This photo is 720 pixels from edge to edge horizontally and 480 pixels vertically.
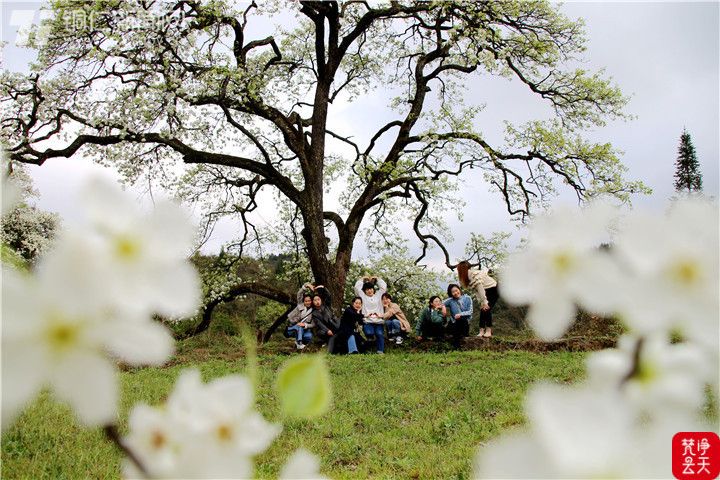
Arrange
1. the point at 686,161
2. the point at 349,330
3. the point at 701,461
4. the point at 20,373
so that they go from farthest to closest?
the point at 686,161 → the point at 349,330 → the point at 701,461 → the point at 20,373

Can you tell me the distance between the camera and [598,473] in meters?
0.23

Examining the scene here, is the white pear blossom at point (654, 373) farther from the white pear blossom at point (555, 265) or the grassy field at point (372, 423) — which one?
the grassy field at point (372, 423)

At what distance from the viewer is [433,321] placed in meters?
10.1

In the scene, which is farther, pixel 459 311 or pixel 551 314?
pixel 459 311

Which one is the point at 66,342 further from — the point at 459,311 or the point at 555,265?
the point at 459,311

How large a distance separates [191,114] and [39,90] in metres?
2.55

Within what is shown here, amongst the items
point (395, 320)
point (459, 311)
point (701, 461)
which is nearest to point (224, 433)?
point (701, 461)

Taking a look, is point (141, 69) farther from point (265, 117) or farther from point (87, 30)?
point (265, 117)

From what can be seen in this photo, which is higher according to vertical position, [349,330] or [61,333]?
[61,333]

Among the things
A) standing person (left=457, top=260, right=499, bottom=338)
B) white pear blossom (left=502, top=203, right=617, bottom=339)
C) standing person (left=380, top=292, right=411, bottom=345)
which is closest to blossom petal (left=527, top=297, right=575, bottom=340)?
white pear blossom (left=502, top=203, right=617, bottom=339)

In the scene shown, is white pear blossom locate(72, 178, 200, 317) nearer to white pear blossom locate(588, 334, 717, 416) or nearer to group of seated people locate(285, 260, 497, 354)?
white pear blossom locate(588, 334, 717, 416)

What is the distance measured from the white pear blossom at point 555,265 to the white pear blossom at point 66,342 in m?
0.16

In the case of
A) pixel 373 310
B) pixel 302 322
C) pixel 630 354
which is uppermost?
pixel 630 354

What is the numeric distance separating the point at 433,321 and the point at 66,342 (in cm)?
1005
